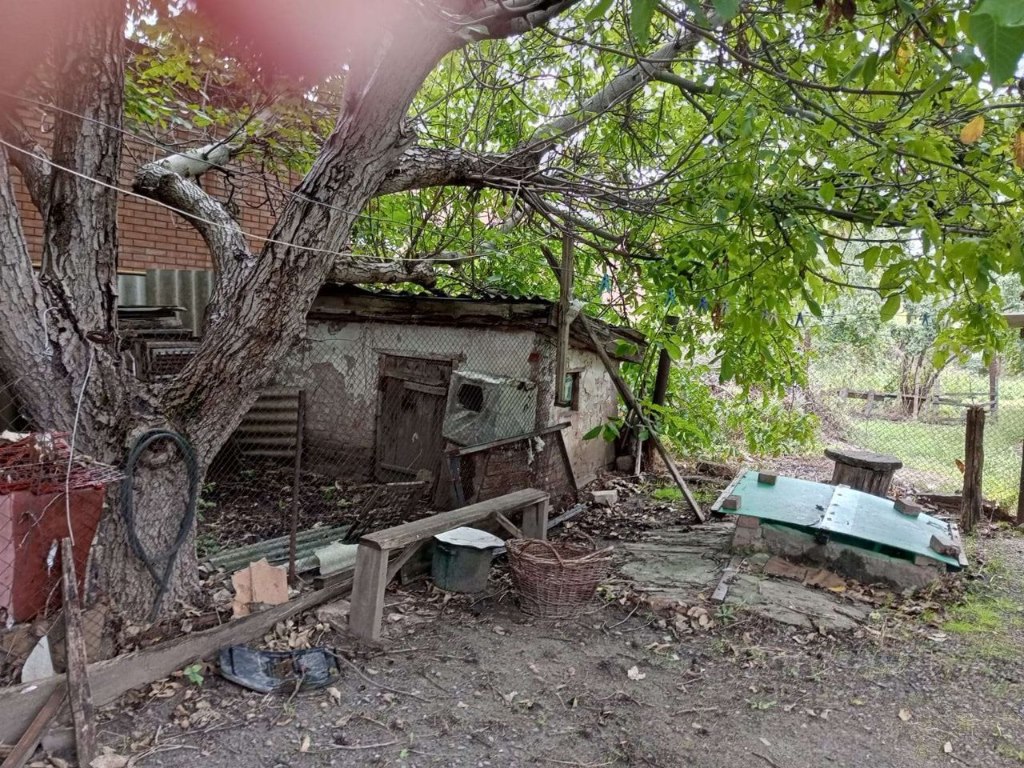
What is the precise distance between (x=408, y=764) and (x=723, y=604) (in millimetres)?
2887

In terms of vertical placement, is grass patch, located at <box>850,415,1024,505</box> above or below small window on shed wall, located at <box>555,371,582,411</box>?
below

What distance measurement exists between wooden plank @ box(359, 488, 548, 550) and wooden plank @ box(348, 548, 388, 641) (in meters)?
0.08

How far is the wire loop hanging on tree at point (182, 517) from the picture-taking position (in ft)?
12.6

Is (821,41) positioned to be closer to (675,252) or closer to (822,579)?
(675,252)

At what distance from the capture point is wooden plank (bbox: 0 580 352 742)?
306 cm

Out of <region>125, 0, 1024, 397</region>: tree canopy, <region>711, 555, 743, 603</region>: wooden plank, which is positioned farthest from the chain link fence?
<region>711, 555, 743, 603</region>: wooden plank

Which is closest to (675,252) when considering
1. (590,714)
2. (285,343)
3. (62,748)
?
(285,343)

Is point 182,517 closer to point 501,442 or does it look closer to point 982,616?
point 501,442

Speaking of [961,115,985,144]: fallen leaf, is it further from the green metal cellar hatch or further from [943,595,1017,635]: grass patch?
[943,595,1017,635]: grass patch

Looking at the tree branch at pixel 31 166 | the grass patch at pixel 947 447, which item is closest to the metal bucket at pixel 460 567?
the tree branch at pixel 31 166

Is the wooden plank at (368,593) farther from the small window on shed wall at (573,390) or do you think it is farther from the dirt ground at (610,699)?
the small window on shed wall at (573,390)

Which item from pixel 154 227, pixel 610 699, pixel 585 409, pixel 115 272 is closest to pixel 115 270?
pixel 115 272

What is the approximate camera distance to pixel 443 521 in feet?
16.8

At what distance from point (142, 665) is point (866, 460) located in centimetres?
709
